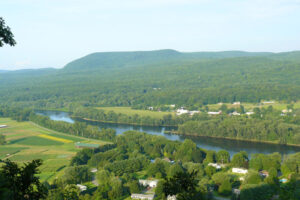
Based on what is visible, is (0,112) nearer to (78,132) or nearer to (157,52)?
(78,132)

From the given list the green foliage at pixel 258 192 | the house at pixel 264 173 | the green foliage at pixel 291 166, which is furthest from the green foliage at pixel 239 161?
the green foliage at pixel 258 192

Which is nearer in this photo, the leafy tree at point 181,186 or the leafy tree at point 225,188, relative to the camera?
the leafy tree at point 181,186

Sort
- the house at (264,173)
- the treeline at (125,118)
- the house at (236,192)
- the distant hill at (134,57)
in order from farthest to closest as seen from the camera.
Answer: the distant hill at (134,57) < the treeline at (125,118) < the house at (264,173) < the house at (236,192)

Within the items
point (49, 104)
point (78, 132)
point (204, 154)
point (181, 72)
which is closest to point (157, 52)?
point (181, 72)

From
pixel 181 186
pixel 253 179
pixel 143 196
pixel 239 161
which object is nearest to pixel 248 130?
pixel 239 161

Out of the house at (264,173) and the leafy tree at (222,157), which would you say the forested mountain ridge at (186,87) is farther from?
the house at (264,173)

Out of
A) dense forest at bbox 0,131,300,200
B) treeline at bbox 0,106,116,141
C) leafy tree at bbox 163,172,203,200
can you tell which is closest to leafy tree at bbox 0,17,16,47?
leafy tree at bbox 163,172,203,200
